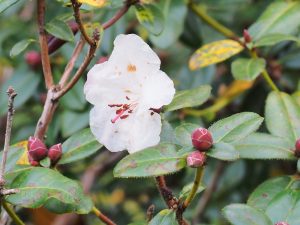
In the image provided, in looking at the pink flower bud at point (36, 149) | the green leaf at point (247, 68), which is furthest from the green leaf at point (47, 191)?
the green leaf at point (247, 68)

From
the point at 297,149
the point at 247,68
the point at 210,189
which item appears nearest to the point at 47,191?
the point at 297,149

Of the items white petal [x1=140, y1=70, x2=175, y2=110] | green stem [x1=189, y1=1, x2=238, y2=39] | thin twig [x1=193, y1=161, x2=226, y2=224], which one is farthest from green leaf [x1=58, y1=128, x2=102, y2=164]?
thin twig [x1=193, y1=161, x2=226, y2=224]

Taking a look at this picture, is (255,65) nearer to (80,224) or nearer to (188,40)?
(188,40)

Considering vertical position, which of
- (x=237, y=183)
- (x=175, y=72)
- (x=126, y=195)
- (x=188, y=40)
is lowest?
(x=126, y=195)

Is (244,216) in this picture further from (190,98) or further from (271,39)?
(271,39)

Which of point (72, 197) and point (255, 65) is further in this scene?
point (255, 65)

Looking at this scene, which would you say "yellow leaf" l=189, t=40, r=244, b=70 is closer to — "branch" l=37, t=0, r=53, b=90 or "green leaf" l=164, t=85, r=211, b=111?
"green leaf" l=164, t=85, r=211, b=111

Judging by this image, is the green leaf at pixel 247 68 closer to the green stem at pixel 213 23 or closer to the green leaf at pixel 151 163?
the green stem at pixel 213 23

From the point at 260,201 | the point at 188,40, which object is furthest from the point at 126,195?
the point at 260,201
